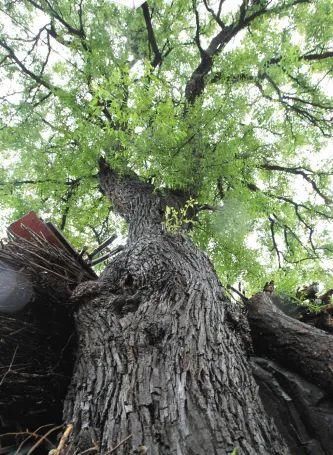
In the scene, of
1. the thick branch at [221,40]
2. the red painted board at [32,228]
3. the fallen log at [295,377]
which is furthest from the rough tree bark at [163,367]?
the thick branch at [221,40]

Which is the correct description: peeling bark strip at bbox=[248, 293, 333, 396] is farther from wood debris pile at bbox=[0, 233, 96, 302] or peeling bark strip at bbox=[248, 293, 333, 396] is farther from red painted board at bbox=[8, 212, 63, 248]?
red painted board at bbox=[8, 212, 63, 248]

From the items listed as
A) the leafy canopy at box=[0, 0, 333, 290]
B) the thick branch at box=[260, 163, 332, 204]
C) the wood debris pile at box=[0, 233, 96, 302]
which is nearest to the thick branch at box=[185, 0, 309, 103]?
the leafy canopy at box=[0, 0, 333, 290]

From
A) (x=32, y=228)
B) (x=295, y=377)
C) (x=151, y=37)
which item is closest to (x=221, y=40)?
(x=151, y=37)

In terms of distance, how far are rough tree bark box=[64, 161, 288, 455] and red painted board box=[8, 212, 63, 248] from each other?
24.2 inches

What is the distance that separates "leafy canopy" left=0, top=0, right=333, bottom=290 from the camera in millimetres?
4570

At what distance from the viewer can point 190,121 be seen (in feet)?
15.0

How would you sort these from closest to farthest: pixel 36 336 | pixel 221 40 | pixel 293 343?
pixel 36 336, pixel 293 343, pixel 221 40

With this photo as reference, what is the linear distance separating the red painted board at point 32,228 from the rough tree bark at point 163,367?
0.62m

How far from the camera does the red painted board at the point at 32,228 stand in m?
3.20

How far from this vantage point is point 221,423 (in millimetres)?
1626

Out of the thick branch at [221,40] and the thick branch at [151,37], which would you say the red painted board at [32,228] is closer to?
the thick branch at [221,40]

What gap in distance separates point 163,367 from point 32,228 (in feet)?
6.38

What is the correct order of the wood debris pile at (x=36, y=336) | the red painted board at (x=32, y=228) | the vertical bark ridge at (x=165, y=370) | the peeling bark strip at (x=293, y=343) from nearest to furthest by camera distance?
the vertical bark ridge at (x=165, y=370), the wood debris pile at (x=36, y=336), the peeling bark strip at (x=293, y=343), the red painted board at (x=32, y=228)

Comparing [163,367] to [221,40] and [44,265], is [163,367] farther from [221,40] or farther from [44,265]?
[221,40]
